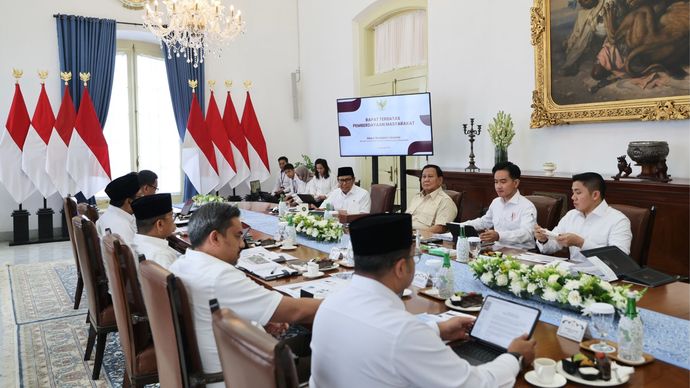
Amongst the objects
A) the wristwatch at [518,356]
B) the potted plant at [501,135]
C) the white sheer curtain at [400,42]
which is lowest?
the wristwatch at [518,356]

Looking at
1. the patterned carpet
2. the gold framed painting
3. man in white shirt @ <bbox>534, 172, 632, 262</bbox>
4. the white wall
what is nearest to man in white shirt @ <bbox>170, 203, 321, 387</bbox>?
the patterned carpet

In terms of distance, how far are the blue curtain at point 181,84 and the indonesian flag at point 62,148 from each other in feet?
5.67

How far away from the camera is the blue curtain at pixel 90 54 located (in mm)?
8625

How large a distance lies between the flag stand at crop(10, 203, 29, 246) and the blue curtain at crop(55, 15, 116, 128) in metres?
1.85

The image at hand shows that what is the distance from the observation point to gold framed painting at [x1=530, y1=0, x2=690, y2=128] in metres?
4.49

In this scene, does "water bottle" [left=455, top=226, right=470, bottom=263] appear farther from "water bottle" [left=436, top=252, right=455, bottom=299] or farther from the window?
the window

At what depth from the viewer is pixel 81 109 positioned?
8.48 meters

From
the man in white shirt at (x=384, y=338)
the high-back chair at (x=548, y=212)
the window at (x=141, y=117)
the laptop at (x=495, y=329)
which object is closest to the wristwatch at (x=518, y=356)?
the man in white shirt at (x=384, y=338)

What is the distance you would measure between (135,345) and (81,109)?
23.0ft

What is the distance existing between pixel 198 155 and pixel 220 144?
0.46 m

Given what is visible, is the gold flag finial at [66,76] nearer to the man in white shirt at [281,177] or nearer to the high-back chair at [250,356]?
the man in white shirt at [281,177]

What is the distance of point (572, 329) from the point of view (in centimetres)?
188

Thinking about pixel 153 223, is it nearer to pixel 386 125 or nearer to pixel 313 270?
pixel 313 270

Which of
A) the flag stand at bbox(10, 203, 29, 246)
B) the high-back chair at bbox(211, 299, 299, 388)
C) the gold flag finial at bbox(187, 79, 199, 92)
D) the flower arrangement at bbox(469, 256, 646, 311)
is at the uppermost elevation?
the gold flag finial at bbox(187, 79, 199, 92)
